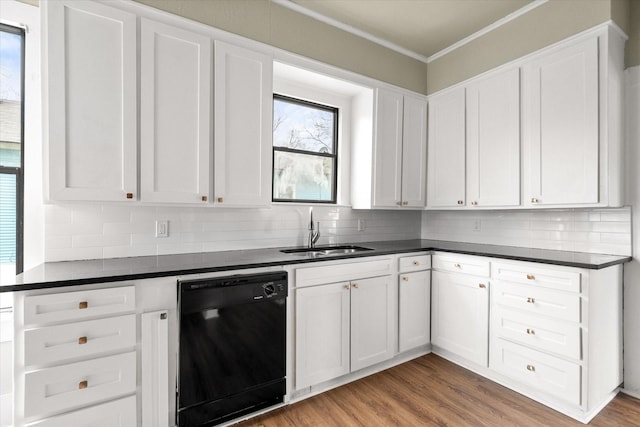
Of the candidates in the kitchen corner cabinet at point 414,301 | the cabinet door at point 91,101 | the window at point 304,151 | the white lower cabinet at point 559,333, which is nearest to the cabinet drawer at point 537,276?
the white lower cabinet at point 559,333

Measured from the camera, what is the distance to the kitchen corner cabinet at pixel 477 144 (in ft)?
8.70

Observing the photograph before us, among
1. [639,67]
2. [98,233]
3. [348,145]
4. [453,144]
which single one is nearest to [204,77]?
[98,233]

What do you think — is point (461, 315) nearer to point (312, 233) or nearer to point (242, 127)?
point (312, 233)

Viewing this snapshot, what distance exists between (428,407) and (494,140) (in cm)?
220

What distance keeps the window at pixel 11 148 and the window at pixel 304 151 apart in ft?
5.66

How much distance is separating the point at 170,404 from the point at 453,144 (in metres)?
3.07

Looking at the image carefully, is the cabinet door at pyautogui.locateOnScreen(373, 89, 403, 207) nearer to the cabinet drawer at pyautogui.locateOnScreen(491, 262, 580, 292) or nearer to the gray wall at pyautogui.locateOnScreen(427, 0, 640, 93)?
the gray wall at pyautogui.locateOnScreen(427, 0, 640, 93)

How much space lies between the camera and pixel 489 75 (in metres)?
2.81

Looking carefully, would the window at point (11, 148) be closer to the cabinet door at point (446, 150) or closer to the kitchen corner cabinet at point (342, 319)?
the kitchen corner cabinet at point (342, 319)

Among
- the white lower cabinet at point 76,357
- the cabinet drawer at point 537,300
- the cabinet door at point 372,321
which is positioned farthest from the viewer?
the cabinet door at point 372,321

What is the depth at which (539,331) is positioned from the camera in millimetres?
2193

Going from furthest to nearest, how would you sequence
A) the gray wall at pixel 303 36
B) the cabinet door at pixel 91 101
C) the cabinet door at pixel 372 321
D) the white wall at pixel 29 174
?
1. the cabinet door at pixel 372 321
2. the gray wall at pixel 303 36
3. the white wall at pixel 29 174
4. the cabinet door at pixel 91 101

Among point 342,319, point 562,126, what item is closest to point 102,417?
point 342,319

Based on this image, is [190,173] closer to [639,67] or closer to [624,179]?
[624,179]
